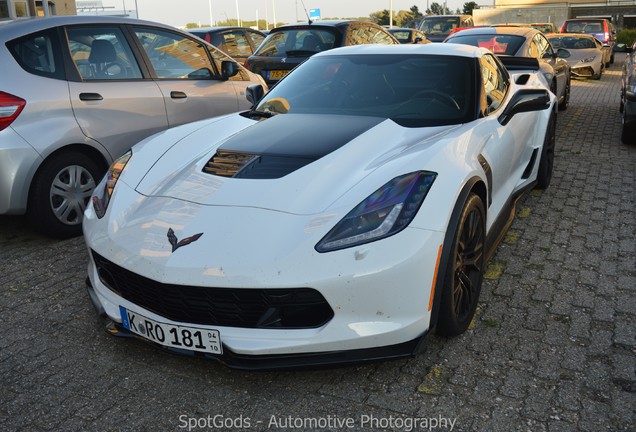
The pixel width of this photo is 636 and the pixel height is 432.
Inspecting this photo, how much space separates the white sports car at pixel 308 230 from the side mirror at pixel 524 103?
0.15 meters

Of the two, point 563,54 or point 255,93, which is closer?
point 255,93

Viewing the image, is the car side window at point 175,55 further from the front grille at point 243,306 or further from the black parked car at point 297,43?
the front grille at point 243,306

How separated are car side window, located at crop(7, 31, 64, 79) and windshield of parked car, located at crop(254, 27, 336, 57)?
4.84m

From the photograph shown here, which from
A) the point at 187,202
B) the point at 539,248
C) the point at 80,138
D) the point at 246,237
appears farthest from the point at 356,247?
the point at 80,138

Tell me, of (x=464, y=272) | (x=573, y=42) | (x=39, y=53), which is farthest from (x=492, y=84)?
(x=573, y=42)

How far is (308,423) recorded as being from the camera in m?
2.71

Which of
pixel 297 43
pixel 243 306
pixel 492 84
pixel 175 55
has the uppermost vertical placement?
pixel 175 55

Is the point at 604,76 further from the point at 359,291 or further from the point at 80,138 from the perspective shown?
the point at 359,291

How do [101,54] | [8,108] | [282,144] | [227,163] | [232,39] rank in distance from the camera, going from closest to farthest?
[227,163]
[282,144]
[8,108]
[101,54]
[232,39]

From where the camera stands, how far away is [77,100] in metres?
5.04

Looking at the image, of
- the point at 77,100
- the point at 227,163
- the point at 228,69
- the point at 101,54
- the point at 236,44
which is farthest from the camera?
the point at 236,44

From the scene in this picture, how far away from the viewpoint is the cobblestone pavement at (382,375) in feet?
8.94

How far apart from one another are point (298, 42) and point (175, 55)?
3.86m

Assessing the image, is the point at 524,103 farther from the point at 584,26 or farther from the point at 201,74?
the point at 584,26
